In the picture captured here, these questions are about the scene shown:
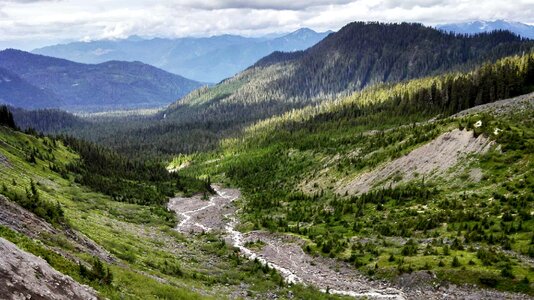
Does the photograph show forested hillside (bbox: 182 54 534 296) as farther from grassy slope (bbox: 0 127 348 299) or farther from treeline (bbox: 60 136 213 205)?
treeline (bbox: 60 136 213 205)

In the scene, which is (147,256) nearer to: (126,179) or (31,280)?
(31,280)

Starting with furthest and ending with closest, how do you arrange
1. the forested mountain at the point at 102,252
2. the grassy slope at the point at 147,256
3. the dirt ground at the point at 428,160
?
the dirt ground at the point at 428,160 → the grassy slope at the point at 147,256 → the forested mountain at the point at 102,252

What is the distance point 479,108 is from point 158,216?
11555 cm

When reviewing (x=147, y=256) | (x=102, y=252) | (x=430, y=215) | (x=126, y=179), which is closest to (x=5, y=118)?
(x=126, y=179)

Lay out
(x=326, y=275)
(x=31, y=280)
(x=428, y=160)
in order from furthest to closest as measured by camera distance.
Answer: (x=428, y=160) → (x=326, y=275) → (x=31, y=280)

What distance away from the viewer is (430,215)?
6244 centimetres

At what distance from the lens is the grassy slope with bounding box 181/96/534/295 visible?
4547 cm

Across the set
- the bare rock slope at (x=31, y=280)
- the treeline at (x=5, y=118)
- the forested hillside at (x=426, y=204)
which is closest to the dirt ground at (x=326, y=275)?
the forested hillside at (x=426, y=204)

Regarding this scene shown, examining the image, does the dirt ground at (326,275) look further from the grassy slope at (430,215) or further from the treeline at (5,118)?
the treeline at (5,118)

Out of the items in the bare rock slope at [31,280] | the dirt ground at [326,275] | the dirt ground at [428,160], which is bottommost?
the dirt ground at [326,275]

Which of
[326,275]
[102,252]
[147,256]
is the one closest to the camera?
[102,252]

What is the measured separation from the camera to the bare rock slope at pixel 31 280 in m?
20.5

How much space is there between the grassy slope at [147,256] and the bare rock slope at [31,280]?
2.19 meters

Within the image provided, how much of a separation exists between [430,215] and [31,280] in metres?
54.1
